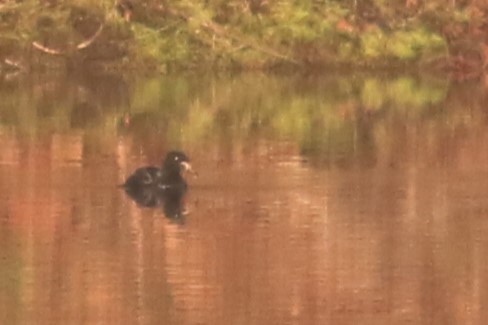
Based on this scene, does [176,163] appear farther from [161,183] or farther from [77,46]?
[77,46]

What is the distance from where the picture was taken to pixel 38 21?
993 inches

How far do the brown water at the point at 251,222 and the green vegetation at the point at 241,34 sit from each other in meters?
7.56

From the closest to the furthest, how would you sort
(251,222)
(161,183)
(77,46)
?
(251,222) → (161,183) → (77,46)

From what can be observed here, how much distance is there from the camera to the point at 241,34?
2609 cm

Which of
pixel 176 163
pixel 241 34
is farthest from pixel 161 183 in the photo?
pixel 241 34

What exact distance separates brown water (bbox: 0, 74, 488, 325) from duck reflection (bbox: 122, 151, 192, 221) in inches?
4.4

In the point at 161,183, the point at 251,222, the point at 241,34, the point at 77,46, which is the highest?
the point at 241,34

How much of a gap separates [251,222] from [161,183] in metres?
1.60

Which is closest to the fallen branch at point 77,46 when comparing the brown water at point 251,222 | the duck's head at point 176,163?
the brown water at point 251,222

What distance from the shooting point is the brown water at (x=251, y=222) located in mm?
7945

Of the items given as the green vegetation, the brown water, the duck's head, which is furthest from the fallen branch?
the duck's head

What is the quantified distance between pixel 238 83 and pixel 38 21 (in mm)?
3390

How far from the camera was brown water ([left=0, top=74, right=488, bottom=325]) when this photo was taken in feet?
26.1

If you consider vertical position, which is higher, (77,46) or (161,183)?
(77,46)
